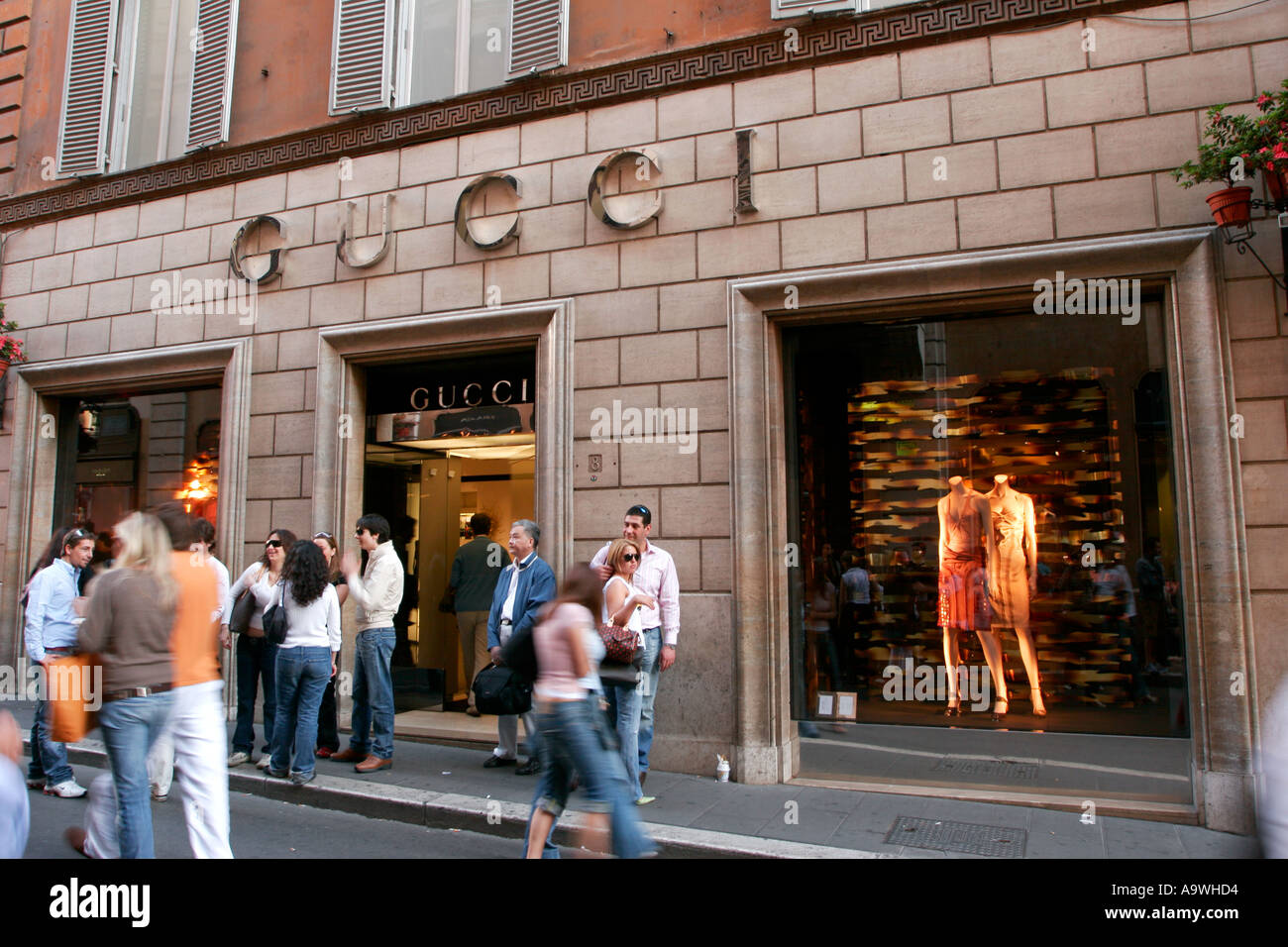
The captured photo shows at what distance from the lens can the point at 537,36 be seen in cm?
851

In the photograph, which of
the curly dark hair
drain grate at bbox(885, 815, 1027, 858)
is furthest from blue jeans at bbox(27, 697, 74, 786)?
drain grate at bbox(885, 815, 1027, 858)

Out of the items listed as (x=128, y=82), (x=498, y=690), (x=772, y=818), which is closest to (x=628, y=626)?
(x=498, y=690)

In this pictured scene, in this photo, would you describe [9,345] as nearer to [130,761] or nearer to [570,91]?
[570,91]

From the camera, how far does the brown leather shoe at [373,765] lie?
22.8ft

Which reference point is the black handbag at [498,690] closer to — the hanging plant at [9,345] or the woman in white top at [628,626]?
the woman in white top at [628,626]

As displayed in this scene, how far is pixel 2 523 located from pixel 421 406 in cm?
591

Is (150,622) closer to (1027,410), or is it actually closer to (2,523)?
(1027,410)

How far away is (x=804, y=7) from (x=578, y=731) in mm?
6372

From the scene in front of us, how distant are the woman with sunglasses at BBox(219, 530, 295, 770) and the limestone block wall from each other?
1.65m

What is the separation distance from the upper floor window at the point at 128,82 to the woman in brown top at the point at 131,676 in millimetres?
8415

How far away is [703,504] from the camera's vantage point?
23.9 ft

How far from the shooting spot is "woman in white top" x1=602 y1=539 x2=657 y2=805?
5.84 meters

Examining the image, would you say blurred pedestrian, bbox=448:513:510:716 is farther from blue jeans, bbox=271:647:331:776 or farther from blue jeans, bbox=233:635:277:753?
blue jeans, bbox=271:647:331:776
